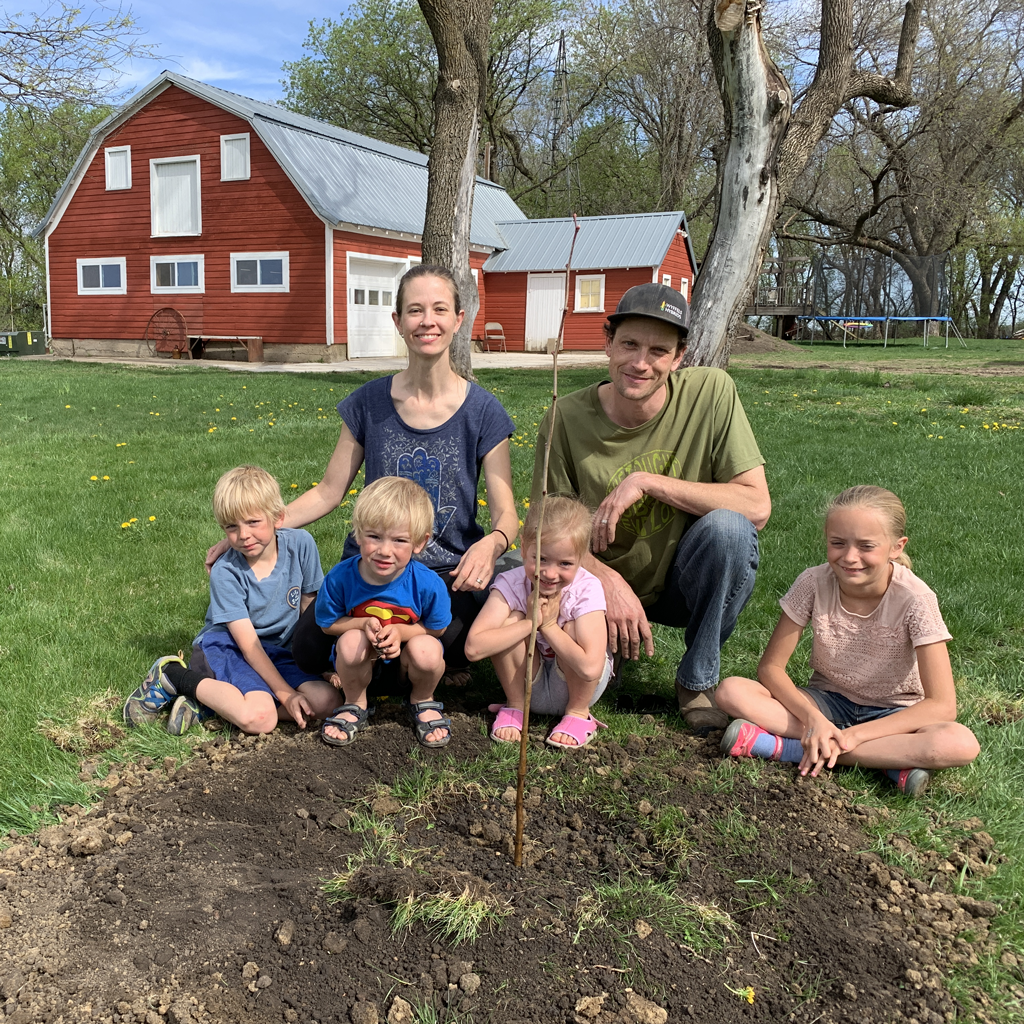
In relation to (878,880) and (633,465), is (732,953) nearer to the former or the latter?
(878,880)

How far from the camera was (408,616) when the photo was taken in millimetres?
3021

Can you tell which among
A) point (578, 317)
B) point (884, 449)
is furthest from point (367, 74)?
point (884, 449)

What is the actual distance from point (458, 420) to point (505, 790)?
1.41 meters

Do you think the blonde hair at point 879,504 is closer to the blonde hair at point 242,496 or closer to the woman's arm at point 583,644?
the woman's arm at point 583,644

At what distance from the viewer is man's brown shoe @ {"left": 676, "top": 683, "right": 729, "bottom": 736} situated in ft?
9.98

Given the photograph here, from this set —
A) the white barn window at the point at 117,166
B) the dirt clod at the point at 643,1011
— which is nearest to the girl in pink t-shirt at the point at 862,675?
the dirt clod at the point at 643,1011

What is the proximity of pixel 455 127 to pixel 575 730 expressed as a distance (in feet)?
34.0

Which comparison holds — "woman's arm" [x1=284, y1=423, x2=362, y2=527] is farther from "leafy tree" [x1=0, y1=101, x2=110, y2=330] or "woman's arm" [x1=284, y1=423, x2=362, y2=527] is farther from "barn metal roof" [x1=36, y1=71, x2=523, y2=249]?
"leafy tree" [x1=0, y1=101, x2=110, y2=330]

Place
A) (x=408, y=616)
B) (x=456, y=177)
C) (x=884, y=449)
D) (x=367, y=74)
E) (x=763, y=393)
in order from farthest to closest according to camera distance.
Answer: (x=367, y=74), (x=763, y=393), (x=456, y=177), (x=884, y=449), (x=408, y=616)

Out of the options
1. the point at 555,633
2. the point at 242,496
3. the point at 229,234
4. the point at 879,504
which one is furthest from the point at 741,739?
the point at 229,234

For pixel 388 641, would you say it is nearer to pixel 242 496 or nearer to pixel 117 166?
pixel 242 496

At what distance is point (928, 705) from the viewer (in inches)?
105

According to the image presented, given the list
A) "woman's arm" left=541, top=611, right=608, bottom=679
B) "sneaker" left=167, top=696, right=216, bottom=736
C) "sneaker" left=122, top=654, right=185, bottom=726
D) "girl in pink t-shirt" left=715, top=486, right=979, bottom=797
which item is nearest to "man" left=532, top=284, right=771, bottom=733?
"woman's arm" left=541, top=611, right=608, bottom=679

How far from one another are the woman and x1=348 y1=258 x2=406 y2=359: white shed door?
59.6 feet
